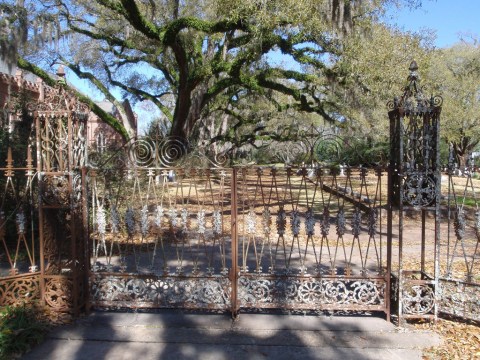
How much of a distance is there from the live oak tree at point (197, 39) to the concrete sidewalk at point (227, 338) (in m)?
8.34

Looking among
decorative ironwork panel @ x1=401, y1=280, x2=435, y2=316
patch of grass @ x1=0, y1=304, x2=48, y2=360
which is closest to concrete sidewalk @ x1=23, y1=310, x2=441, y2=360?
patch of grass @ x1=0, y1=304, x2=48, y2=360

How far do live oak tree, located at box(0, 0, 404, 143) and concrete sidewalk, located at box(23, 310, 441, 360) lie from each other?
834cm

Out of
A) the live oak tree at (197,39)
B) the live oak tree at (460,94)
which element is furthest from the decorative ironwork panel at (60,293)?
the live oak tree at (460,94)

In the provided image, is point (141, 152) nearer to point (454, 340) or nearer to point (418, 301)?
point (418, 301)

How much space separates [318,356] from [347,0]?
9305 millimetres

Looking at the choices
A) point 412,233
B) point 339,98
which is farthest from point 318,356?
point 339,98

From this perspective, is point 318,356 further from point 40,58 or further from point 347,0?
point 40,58

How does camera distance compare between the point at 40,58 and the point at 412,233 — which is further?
the point at 40,58

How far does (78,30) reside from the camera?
18.2 metres

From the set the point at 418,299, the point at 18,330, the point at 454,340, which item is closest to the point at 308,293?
the point at 418,299

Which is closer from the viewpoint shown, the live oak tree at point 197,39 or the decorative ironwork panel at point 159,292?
the decorative ironwork panel at point 159,292

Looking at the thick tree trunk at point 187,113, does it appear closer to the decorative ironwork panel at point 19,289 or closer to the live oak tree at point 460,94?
the decorative ironwork panel at point 19,289

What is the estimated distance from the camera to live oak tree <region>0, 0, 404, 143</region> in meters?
11.4

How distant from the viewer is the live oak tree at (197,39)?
11.4m
